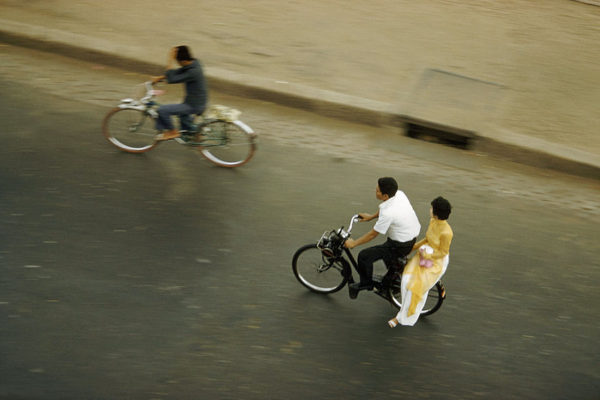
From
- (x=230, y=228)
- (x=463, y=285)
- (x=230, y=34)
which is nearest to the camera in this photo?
(x=463, y=285)

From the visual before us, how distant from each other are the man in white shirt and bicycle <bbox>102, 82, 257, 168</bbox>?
102 inches

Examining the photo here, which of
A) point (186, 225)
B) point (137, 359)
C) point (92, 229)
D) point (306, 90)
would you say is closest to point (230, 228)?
point (186, 225)

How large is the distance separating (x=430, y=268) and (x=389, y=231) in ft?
1.61

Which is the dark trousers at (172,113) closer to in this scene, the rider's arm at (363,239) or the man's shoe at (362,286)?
the rider's arm at (363,239)

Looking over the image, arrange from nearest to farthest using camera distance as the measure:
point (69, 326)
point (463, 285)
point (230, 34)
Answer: point (69, 326) < point (463, 285) < point (230, 34)

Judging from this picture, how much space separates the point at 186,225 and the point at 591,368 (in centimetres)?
430

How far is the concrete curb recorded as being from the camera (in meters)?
7.82

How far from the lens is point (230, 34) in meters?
10.0

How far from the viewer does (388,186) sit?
4695 millimetres

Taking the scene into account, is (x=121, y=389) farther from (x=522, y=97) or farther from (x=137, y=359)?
(x=522, y=97)

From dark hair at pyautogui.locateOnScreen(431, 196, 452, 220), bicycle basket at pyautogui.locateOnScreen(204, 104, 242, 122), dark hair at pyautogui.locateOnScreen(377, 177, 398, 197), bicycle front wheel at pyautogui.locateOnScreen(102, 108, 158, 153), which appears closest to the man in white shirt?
dark hair at pyautogui.locateOnScreen(377, 177, 398, 197)

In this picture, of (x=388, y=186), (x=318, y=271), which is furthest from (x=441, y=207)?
(x=318, y=271)

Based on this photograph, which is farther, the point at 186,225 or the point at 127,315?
the point at 186,225

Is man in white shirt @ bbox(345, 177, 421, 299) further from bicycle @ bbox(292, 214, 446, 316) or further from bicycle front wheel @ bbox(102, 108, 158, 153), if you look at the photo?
bicycle front wheel @ bbox(102, 108, 158, 153)
